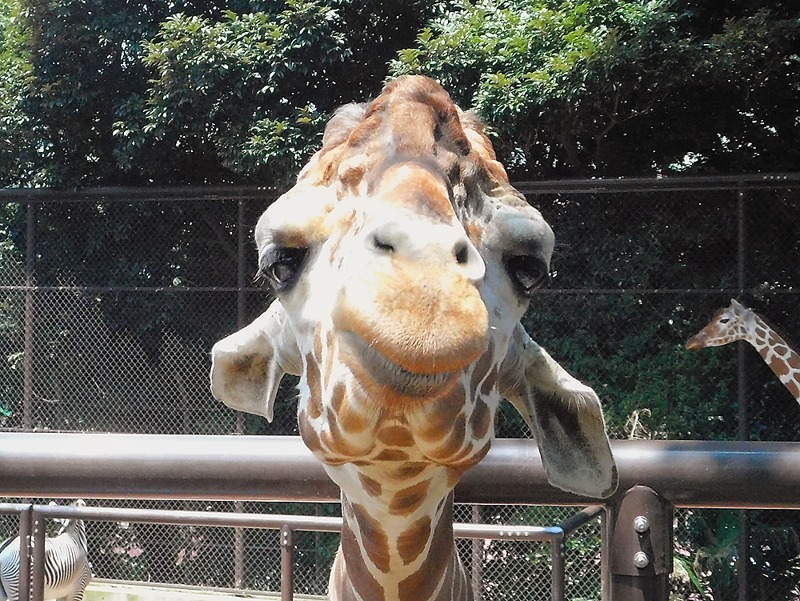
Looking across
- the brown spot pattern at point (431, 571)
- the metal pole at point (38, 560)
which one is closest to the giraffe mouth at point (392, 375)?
the brown spot pattern at point (431, 571)

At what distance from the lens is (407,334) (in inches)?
38.9

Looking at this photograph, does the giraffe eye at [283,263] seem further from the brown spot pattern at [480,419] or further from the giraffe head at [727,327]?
the giraffe head at [727,327]

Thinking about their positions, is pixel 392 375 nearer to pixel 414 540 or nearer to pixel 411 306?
pixel 411 306

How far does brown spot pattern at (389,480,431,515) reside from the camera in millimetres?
1190

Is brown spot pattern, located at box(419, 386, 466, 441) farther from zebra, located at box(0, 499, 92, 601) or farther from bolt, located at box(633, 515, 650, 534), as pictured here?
zebra, located at box(0, 499, 92, 601)

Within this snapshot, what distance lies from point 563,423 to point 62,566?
8.48 meters

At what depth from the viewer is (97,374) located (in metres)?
10.8

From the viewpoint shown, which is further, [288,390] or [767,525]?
[288,390]

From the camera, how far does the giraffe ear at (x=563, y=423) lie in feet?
5.14

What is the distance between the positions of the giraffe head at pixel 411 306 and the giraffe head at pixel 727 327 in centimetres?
717

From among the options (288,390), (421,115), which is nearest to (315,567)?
(288,390)

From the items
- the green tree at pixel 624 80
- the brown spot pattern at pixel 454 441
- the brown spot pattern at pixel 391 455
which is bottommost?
the brown spot pattern at pixel 391 455

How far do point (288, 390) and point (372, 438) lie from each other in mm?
9013

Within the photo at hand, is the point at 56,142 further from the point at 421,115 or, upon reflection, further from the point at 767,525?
the point at 421,115
